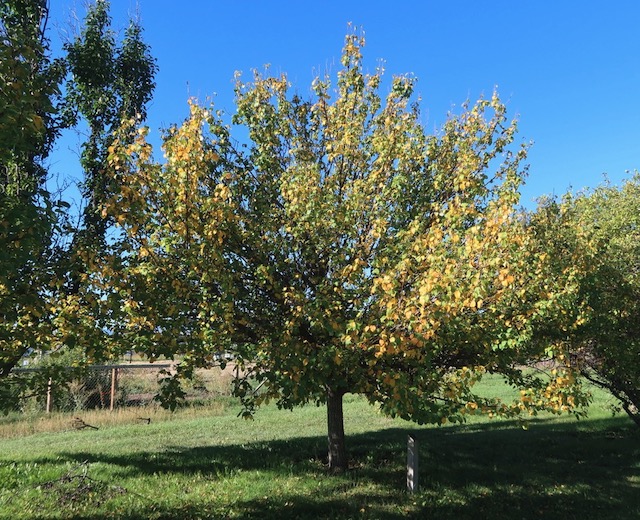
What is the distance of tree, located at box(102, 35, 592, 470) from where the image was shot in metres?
5.52

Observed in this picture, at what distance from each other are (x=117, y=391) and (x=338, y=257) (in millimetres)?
15560

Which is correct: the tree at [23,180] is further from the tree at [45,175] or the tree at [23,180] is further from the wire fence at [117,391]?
the wire fence at [117,391]

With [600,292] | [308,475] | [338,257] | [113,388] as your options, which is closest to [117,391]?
[113,388]

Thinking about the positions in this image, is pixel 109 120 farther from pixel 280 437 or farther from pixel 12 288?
pixel 280 437

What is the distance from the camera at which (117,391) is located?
62.8ft

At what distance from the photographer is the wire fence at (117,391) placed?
1687 centimetres

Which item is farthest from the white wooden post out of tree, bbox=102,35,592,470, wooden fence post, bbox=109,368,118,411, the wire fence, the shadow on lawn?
wooden fence post, bbox=109,368,118,411

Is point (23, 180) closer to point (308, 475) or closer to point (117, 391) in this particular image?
point (308, 475)

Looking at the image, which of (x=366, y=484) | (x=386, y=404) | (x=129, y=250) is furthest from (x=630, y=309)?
(x=129, y=250)

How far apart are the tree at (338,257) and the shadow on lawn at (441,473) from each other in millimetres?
1641

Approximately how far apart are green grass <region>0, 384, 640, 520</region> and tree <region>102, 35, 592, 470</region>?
1.67 m

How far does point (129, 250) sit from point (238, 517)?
3824mm

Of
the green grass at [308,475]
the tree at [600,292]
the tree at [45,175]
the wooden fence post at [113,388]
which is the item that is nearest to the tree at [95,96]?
the tree at [45,175]

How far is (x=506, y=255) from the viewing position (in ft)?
17.3
